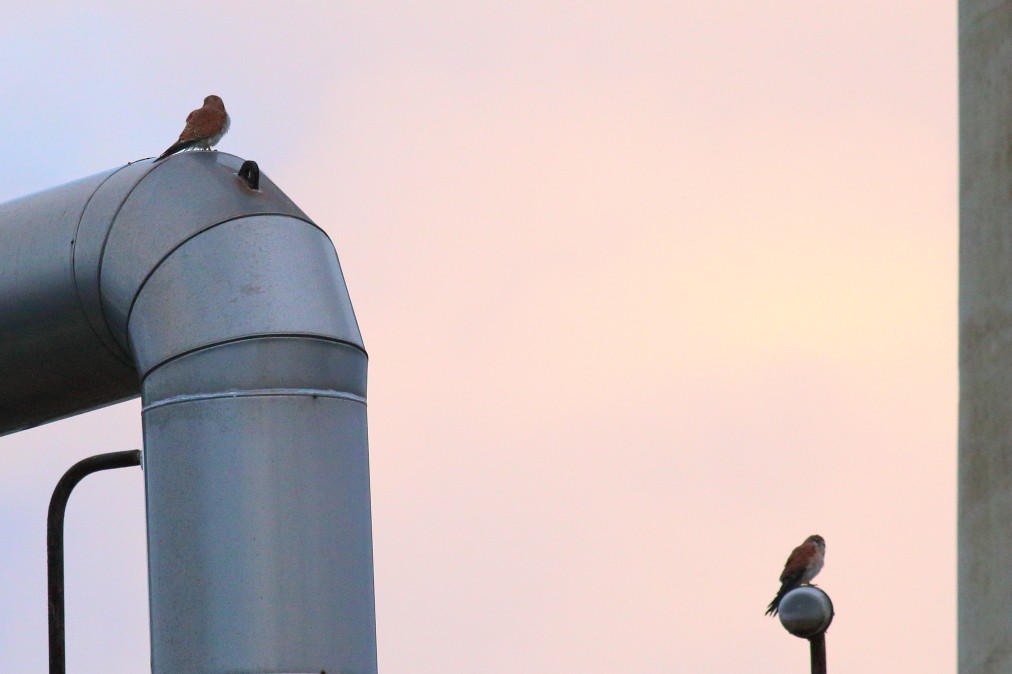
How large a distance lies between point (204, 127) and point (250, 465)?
85.5 inches

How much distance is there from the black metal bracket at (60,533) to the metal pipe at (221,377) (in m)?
0.46

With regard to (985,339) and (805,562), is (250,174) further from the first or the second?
(805,562)

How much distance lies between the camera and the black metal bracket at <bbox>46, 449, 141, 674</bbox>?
28.8ft

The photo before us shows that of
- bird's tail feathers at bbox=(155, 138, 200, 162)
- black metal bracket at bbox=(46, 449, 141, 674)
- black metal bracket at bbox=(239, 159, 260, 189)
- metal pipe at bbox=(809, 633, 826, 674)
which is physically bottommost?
metal pipe at bbox=(809, 633, 826, 674)

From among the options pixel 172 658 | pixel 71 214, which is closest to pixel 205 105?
pixel 71 214

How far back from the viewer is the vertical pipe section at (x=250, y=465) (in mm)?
7668

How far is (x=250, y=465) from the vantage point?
7.77m

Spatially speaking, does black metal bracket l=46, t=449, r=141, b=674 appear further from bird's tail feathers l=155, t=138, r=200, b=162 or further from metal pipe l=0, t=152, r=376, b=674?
bird's tail feathers l=155, t=138, r=200, b=162

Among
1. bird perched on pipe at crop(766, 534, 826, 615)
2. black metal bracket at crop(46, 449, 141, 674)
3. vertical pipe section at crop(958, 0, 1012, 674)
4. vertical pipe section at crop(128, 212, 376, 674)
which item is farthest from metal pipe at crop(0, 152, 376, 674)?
bird perched on pipe at crop(766, 534, 826, 615)

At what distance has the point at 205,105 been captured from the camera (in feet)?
29.9

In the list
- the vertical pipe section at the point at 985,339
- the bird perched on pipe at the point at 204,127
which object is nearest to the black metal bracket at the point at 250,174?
the bird perched on pipe at the point at 204,127

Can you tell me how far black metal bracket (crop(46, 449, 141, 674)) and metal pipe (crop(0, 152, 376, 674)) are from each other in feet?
1.52

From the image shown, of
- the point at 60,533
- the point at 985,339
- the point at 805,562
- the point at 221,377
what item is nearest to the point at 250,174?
the point at 221,377

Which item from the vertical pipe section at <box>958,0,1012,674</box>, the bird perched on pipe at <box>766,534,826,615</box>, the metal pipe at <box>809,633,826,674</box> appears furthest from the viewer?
the bird perched on pipe at <box>766,534,826,615</box>
